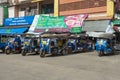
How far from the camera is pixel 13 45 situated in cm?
2766

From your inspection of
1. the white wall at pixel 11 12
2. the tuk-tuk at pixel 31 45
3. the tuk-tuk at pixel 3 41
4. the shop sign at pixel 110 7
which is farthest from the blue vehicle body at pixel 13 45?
the white wall at pixel 11 12

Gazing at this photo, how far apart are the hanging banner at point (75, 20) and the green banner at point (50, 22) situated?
1.91ft

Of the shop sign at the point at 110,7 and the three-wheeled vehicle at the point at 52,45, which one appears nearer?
the three-wheeled vehicle at the point at 52,45

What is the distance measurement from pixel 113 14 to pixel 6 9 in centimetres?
2150

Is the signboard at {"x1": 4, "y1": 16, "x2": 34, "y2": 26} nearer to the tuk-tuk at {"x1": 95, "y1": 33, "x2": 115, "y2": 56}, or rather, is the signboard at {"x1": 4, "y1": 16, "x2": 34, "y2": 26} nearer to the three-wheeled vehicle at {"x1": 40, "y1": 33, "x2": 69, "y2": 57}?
the three-wheeled vehicle at {"x1": 40, "y1": 33, "x2": 69, "y2": 57}

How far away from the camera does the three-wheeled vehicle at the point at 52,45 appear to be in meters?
23.6

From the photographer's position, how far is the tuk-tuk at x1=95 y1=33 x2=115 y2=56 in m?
23.0

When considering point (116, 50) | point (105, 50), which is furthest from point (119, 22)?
point (105, 50)

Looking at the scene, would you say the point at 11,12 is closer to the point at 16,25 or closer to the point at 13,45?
the point at 16,25

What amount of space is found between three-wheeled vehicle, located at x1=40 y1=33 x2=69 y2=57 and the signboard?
14.6 meters

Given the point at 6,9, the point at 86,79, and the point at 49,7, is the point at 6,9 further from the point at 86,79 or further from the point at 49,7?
the point at 86,79

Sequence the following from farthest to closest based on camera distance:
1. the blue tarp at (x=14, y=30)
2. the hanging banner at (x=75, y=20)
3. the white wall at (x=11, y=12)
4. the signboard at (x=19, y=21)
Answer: the white wall at (x=11, y=12) → the signboard at (x=19, y=21) → the blue tarp at (x=14, y=30) → the hanging banner at (x=75, y=20)

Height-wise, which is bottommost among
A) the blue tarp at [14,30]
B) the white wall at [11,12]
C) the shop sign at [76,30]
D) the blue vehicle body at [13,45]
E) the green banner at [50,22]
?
the blue vehicle body at [13,45]

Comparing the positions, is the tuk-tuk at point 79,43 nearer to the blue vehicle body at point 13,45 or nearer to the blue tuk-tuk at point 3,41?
the blue vehicle body at point 13,45
